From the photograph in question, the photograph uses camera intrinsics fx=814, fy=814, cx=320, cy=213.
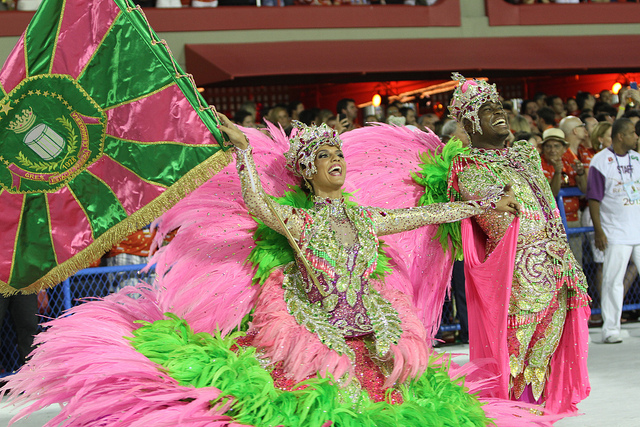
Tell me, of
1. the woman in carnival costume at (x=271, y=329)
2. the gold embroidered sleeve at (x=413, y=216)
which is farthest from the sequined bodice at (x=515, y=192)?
the gold embroidered sleeve at (x=413, y=216)

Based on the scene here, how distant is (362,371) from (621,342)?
392 centimetres

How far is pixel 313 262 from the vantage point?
12.0 feet

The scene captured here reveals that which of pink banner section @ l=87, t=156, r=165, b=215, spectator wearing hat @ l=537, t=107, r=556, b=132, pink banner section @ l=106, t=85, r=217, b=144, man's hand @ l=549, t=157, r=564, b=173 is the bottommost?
pink banner section @ l=87, t=156, r=165, b=215

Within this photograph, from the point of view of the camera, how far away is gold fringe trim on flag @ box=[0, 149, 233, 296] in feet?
12.4

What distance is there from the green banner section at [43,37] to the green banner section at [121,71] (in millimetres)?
177

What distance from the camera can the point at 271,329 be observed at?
3531mm

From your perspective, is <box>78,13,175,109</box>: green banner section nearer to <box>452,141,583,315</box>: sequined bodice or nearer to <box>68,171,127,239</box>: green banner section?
<box>68,171,127,239</box>: green banner section

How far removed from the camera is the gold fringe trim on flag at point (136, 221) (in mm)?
3777

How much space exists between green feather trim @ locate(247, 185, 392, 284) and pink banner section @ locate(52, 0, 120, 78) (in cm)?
110

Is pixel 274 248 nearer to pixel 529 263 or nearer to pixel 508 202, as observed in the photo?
pixel 508 202

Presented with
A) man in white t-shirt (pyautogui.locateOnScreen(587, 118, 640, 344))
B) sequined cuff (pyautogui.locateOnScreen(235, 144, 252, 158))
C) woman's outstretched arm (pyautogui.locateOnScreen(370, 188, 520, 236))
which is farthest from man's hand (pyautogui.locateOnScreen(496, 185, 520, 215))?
man in white t-shirt (pyautogui.locateOnScreen(587, 118, 640, 344))

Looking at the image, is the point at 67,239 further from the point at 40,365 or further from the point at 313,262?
the point at 313,262

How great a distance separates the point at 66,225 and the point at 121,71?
2.55 ft

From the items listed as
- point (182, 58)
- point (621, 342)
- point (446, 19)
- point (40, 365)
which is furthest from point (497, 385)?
point (446, 19)
